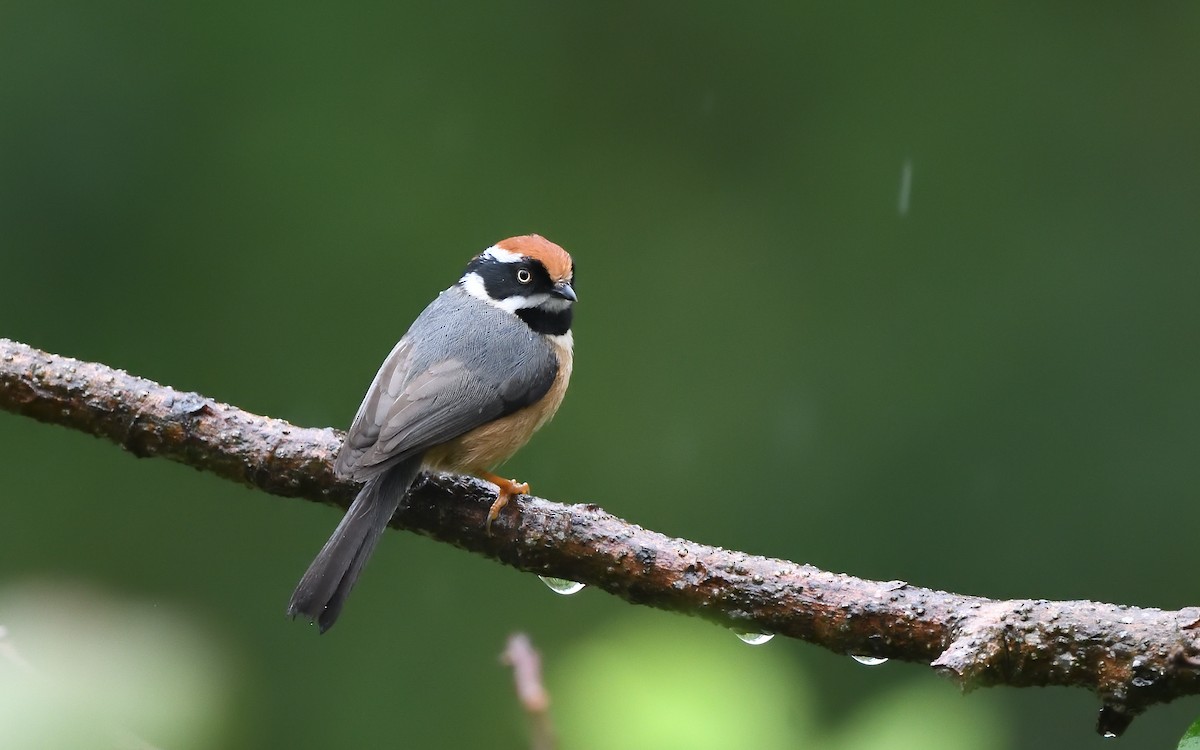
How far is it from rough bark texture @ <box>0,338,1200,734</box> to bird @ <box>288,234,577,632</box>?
0.10 metres

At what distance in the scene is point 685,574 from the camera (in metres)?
2.55

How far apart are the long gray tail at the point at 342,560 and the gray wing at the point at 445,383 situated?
13 centimetres

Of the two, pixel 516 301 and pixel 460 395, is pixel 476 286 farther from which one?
pixel 460 395

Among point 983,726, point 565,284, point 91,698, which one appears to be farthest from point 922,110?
point 91,698

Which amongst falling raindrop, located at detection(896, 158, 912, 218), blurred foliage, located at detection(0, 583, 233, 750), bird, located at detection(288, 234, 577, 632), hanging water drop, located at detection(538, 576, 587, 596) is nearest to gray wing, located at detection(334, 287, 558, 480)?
bird, located at detection(288, 234, 577, 632)

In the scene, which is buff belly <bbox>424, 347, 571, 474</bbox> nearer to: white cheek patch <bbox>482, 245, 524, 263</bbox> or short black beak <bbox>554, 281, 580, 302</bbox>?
short black beak <bbox>554, 281, 580, 302</bbox>

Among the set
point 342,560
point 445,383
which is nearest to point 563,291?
point 445,383

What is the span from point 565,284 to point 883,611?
1881 mm

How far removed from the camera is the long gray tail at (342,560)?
281 centimetres

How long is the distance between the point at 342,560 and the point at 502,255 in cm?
147

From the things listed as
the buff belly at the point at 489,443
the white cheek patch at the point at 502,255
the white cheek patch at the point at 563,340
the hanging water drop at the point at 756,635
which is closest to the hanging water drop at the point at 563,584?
the hanging water drop at the point at 756,635

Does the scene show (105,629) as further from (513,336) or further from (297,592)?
(513,336)

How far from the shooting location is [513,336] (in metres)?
3.64

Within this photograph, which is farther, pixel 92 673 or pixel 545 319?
pixel 545 319
